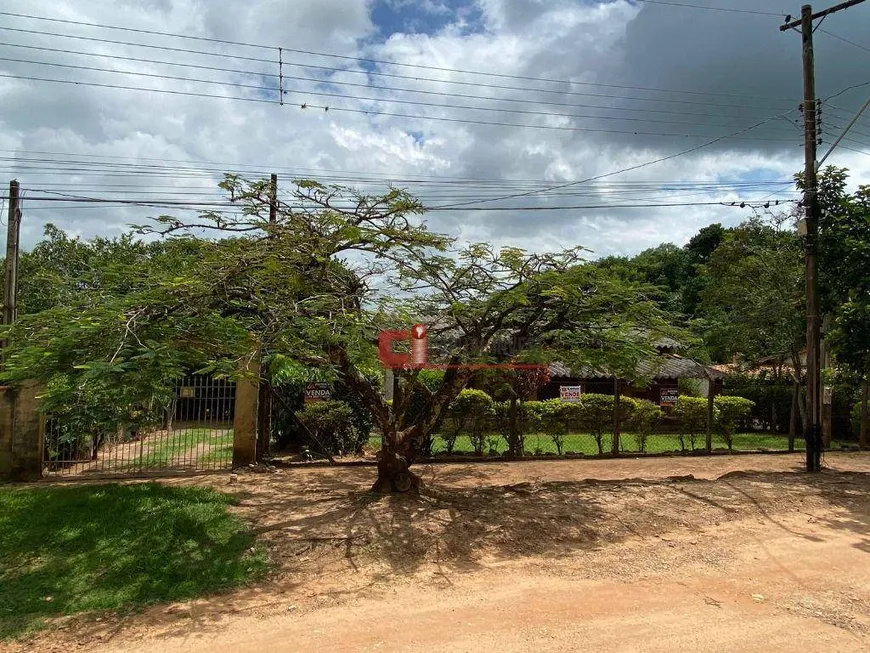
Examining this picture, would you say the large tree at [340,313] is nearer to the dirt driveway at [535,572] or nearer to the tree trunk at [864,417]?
the dirt driveway at [535,572]

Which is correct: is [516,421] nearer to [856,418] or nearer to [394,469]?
[394,469]

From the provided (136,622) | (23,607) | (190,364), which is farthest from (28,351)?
(136,622)

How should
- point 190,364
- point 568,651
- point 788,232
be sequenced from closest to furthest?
1. point 568,651
2. point 190,364
3. point 788,232

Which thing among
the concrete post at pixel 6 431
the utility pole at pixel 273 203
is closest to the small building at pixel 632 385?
the utility pole at pixel 273 203

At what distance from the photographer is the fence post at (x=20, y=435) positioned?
8.42 m

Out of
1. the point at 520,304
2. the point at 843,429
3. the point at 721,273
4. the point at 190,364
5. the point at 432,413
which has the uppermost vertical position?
the point at 721,273

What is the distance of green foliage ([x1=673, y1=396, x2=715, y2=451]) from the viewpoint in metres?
12.4

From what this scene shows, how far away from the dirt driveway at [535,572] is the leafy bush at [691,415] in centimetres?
339

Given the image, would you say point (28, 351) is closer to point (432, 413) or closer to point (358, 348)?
point (358, 348)

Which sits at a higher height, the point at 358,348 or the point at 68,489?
the point at 358,348

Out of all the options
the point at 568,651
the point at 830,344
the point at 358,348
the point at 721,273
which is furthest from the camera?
the point at 721,273

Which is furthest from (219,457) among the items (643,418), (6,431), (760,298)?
(760,298)

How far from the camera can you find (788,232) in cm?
1812

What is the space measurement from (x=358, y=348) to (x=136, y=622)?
3.41 m
